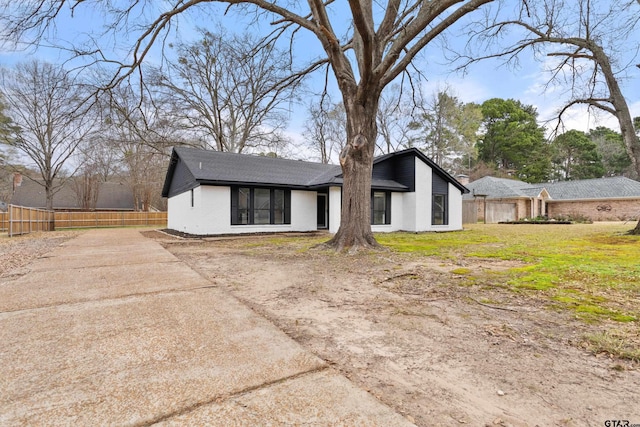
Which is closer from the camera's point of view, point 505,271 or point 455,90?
point 505,271

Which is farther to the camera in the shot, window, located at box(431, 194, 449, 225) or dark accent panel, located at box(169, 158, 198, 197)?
window, located at box(431, 194, 449, 225)

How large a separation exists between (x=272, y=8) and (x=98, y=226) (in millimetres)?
21800

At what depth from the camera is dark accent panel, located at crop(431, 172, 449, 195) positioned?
15.1m

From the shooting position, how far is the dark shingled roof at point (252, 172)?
12.0 metres

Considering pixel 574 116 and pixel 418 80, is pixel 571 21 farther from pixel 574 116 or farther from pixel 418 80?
pixel 418 80

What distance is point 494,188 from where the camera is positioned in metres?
25.3

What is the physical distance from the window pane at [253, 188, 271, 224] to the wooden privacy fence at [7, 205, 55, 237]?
10.3m

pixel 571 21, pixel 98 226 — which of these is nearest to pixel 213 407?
pixel 571 21

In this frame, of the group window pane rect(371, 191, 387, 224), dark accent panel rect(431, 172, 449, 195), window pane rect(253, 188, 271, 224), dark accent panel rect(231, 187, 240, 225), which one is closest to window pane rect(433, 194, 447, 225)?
dark accent panel rect(431, 172, 449, 195)

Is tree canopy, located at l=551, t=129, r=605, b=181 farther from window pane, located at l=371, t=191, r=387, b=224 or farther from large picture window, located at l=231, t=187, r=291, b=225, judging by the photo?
large picture window, located at l=231, t=187, r=291, b=225

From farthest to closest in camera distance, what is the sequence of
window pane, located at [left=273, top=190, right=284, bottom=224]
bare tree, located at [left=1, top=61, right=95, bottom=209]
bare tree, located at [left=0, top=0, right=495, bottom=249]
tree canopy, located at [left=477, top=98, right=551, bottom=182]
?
tree canopy, located at [left=477, top=98, right=551, bottom=182] → bare tree, located at [left=1, top=61, right=95, bottom=209] → window pane, located at [left=273, top=190, right=284, bottom=224] → bare tree, located at [left=0, top=0, right=495, bottom=249]

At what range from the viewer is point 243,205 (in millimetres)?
12570

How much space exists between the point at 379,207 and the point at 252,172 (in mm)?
6154

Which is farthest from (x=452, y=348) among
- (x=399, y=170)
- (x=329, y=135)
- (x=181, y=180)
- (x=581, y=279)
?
(x=329, y=135)
